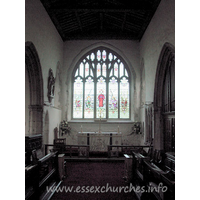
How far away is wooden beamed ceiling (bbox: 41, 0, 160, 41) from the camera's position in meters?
7.61

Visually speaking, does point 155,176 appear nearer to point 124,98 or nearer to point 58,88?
point 58,88

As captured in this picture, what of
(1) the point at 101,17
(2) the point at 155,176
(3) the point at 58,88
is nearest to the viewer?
(2) the point at 155,176

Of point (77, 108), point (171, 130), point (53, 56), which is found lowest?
point (171, 130)

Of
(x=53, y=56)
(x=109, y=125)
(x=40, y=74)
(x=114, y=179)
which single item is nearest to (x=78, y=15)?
(x=53, y=56)

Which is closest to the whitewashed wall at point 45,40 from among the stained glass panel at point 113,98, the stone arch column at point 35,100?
the stone arch column at point 35,100

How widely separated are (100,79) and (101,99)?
1.04m

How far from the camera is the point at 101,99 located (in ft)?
36.8

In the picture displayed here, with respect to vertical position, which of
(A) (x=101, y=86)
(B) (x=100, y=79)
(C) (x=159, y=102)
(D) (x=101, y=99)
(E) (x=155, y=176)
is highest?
(B) (x=100, y=79)

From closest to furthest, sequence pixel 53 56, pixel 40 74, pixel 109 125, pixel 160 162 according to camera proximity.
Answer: pixel 160 162
pixel 40 74
pixel 53 56
pixel 109 125

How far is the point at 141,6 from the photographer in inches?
298

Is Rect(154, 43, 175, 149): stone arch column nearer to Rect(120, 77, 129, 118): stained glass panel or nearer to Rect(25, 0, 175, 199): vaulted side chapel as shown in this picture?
Rect(25, 0, 175, 199): vaulted side chapel

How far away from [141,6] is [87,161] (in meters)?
5.64

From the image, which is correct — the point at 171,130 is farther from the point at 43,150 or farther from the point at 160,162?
the point at 43,150

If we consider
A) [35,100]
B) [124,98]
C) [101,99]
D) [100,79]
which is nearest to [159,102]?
[124,98]
